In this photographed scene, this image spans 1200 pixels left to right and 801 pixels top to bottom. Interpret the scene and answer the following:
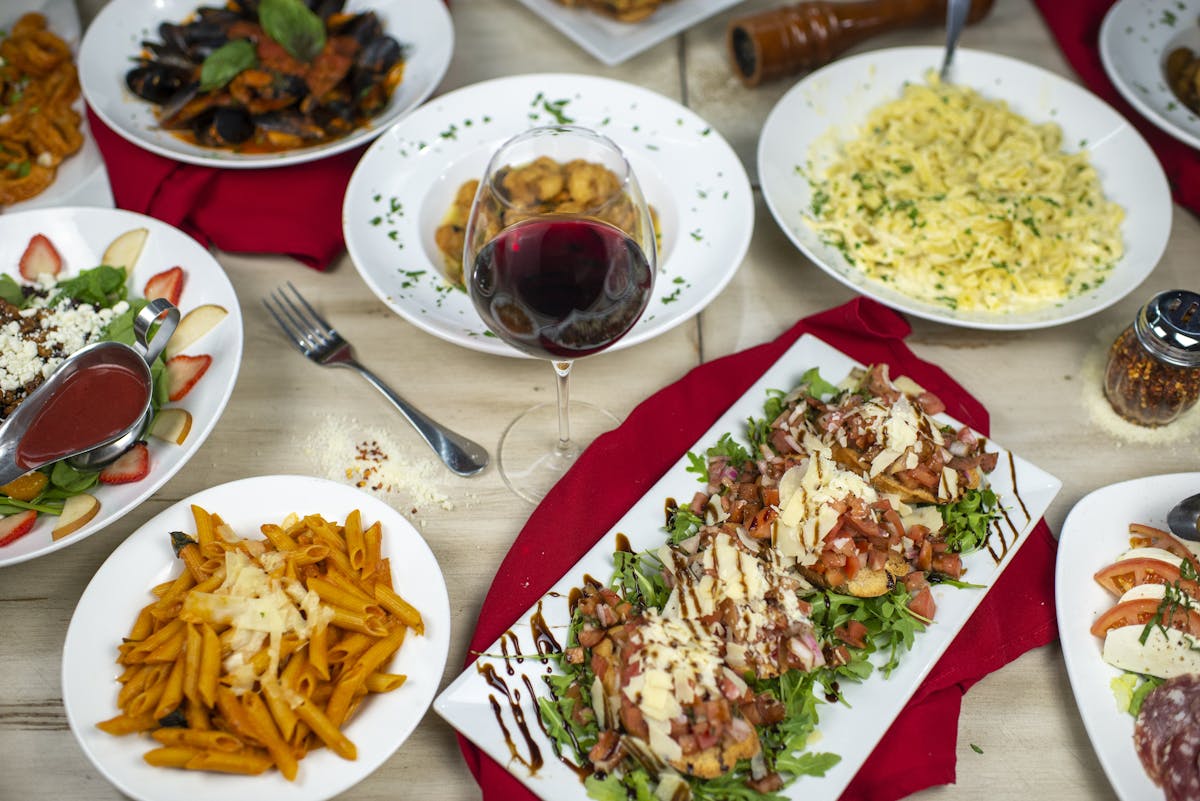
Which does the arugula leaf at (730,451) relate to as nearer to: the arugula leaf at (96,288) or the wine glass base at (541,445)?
the wine glass base at (541,445)

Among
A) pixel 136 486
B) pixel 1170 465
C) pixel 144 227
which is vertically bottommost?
pixel 1170 465

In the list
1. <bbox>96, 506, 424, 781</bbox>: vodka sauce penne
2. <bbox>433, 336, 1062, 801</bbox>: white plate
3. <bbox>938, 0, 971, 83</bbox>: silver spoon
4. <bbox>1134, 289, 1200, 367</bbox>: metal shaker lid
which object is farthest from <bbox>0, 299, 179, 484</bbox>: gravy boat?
<bbox>938, 0, 971, 83</bbox>: silver spoon

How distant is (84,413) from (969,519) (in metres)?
1.76

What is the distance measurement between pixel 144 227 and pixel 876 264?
1.78m

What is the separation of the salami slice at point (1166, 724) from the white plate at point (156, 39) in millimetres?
2198

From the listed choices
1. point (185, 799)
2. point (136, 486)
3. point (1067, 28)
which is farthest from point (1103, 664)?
point (1067, 28)

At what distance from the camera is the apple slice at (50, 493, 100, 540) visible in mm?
1874

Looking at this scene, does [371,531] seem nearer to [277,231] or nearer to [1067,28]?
[277,231]

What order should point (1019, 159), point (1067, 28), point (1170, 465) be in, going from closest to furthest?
point (1170, 465), point (1019, 159), point (1067, 28)

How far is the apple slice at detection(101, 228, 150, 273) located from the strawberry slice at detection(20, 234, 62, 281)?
0.11 metres

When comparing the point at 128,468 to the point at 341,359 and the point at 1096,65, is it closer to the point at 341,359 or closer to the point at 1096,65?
the point at 341,359

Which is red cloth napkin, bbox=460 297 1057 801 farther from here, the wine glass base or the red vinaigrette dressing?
the red vinaigrette dressing

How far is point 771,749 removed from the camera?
1.64 metres

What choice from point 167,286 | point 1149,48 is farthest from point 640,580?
point 1149,48
